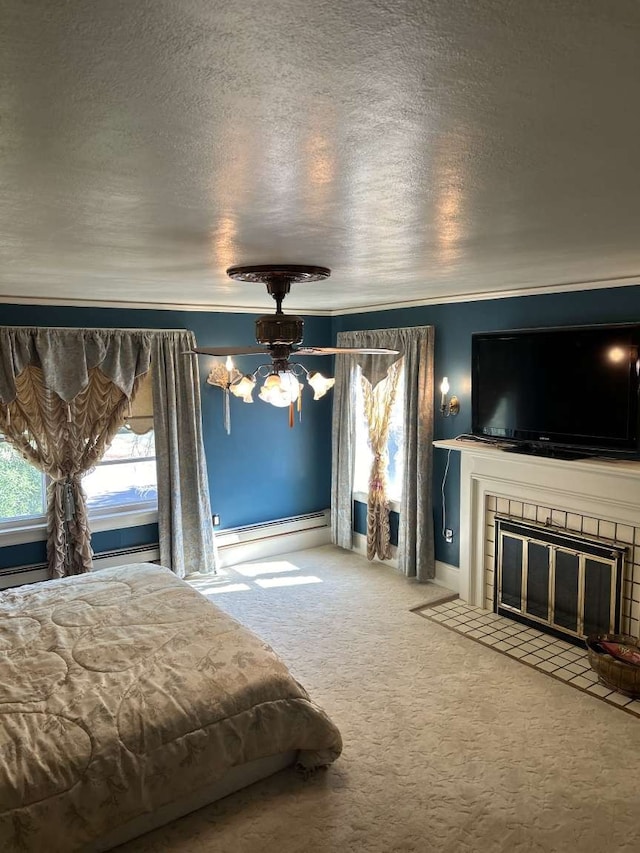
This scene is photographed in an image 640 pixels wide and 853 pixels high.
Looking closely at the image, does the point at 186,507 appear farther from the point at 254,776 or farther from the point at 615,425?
the point at 615,425

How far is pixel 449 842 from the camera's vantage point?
268 cm

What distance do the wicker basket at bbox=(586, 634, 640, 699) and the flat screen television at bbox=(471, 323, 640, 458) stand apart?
50.4 inches

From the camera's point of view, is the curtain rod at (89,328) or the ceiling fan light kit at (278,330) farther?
the curtain rod at (89,328)

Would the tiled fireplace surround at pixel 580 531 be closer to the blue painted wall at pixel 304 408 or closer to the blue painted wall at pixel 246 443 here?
the blue painted wall at pixel 304 408

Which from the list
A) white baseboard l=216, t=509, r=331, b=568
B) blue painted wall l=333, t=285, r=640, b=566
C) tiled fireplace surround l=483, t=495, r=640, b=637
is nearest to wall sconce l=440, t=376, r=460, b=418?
blue painted wall l=333, t=285, r=640, b=566

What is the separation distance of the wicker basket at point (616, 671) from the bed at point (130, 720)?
177 centimetres

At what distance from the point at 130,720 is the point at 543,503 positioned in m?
3.23

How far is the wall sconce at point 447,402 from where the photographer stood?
5262 millimetres

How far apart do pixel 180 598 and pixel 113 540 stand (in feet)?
6.23

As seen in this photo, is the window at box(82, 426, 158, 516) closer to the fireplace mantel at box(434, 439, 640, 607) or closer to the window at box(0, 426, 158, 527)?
the window at box(0, 426, 158, 527)

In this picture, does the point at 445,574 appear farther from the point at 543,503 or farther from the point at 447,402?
the point at 447,402

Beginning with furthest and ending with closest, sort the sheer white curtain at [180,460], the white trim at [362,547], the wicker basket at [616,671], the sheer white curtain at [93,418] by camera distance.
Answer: the white trim at [362,547], the sheer white curtain at [180,460], the sheer white curtain at [93,418], the wicker basket at [616,671]

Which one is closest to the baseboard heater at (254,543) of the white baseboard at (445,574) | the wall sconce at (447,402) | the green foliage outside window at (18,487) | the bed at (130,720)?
the green foliage outside window at (18,487)

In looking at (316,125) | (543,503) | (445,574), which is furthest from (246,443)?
(316,125)
